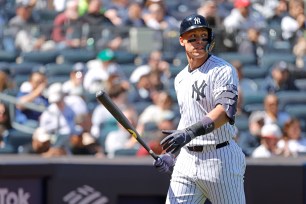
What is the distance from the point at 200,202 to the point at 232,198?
238mm

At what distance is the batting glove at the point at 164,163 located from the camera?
22.1 ft

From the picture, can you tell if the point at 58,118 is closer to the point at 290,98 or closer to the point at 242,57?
the point at 290,98

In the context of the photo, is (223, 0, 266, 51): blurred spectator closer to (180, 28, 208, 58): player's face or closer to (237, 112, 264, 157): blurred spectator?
(237, 112, 264, 157): blurred spectator

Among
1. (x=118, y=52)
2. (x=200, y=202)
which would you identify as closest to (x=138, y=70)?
(x=118, y=52)

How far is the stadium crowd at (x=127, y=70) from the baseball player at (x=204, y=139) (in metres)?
3.07

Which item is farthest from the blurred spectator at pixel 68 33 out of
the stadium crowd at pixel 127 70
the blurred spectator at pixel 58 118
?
the blurred spectator at pixel 58 118

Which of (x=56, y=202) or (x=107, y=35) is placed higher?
(x=107, y=35)

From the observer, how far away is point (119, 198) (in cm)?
825

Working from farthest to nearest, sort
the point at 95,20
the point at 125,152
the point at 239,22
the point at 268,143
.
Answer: the point at 239,22 → the point at 95,20 → the point at 268,143 → the point at 125,152

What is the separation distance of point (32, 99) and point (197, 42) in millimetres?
5606

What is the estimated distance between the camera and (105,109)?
37.0ft

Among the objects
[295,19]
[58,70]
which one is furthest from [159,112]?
[295,19]

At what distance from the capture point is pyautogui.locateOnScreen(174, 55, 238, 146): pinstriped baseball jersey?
6505mm

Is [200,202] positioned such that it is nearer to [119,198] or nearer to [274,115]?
[119,198]
